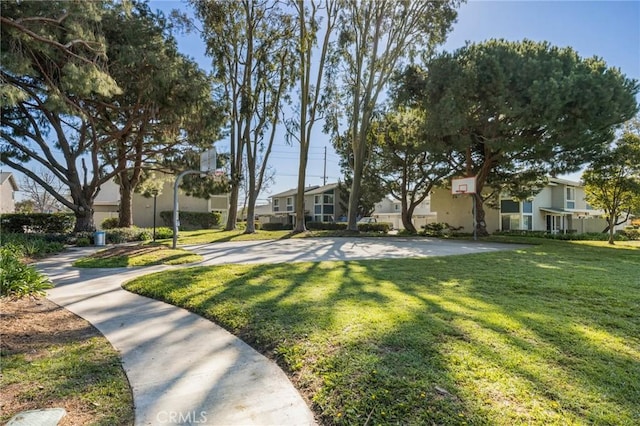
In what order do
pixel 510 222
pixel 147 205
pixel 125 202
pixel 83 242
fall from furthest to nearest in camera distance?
1. pixel 147 205
2. pixel 510 222
3. pixel 125 202
4. pixel 83 242

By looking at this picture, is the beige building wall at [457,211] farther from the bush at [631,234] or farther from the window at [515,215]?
the bush at [631,234]

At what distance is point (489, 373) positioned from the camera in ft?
8.92

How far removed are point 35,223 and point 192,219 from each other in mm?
13025

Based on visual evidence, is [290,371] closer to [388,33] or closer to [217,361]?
[217,361]

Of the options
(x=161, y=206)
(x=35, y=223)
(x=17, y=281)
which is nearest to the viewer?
(x=17, y=281)

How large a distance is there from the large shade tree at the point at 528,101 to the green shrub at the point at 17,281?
15591 mm

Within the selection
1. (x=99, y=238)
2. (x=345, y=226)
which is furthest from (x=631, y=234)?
(x=99, y=238)

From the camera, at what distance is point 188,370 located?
3025 mm

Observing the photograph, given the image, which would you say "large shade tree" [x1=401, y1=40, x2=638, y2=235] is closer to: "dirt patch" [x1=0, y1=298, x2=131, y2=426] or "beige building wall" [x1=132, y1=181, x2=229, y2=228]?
"dirt patch" [x1=0, y1=298, x2=131, y2=426]

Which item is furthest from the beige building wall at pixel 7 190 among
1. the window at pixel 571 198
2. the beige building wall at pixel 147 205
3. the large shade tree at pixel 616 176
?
the window at pixel 571 198

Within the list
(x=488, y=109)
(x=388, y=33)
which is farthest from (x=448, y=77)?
(x=388, y=33)

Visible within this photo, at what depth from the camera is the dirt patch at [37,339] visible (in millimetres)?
2432

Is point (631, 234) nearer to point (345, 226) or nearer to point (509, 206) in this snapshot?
point (509, 206)

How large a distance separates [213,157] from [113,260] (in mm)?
8486
